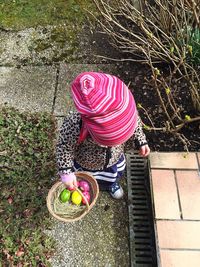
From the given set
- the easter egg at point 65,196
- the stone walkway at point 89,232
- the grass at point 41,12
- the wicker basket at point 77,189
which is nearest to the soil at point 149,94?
the grass at point 41,12

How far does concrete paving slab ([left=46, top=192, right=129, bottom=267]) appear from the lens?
95.3 inches

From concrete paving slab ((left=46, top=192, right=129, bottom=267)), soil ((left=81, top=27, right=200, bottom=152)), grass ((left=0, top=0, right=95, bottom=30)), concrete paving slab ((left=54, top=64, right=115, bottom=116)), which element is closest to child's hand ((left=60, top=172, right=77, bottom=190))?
concrete paving slab ((left=46, top=192, right=129, bottom=267))

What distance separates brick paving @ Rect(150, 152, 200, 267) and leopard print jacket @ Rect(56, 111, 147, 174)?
1.15 feet

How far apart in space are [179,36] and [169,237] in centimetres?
137

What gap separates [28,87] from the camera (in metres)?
3.24

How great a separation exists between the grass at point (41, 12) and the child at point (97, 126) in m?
1.72

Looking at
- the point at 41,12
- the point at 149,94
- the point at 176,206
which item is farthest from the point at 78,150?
the point at 41,12

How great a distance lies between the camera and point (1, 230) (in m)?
2.51

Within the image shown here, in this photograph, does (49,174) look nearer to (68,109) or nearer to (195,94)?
(68,109)

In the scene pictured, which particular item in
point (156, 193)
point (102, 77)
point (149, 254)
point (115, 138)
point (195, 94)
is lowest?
point (149, 254)

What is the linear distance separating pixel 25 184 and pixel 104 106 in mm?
1141

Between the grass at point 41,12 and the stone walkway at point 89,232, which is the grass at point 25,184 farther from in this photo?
the grass at point 41,12

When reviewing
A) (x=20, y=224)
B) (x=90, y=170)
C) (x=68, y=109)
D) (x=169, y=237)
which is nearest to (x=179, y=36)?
(x=68, y=109)

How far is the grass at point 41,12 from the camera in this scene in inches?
146
